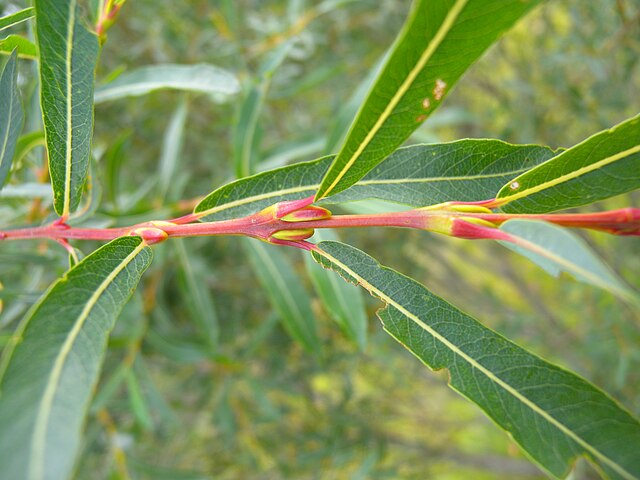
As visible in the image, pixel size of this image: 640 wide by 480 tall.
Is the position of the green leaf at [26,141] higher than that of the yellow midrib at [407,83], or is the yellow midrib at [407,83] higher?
the green leaf at [26,141]

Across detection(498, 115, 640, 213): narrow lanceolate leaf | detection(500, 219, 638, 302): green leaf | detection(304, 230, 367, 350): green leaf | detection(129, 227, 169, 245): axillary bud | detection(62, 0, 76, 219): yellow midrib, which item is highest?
detection(62, 0, 76, 219): yellow midrib

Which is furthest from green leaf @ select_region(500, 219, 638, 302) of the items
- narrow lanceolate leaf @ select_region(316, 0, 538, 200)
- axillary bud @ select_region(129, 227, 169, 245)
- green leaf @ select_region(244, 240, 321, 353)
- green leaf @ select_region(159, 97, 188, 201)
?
green leaf @ select_region(159, 97, 188, 201)

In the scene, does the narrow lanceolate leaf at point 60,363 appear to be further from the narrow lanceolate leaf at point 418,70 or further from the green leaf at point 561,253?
the green leaf at point 561,253

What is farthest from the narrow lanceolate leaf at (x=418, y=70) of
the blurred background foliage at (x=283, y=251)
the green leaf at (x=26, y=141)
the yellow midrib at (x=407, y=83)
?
the blurred background foliage at (x=283, y=251)

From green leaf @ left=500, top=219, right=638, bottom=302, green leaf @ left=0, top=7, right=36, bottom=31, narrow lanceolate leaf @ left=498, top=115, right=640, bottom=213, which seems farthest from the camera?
green leaf @ left=0, top=7, right=36, bottom=31

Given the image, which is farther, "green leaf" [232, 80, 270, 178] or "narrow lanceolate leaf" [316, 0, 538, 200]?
"green leaf" [232, 80, 270, 178]

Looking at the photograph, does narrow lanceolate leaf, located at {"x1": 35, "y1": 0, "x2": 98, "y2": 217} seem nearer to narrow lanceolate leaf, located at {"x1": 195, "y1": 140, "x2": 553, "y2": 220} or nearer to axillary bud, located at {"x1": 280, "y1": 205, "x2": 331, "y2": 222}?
narrow lanceolate leaf, located at {"x1": 195, "y1": 140, "x2": 553, "y2": 220}

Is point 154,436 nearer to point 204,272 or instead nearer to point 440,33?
point 204,272
